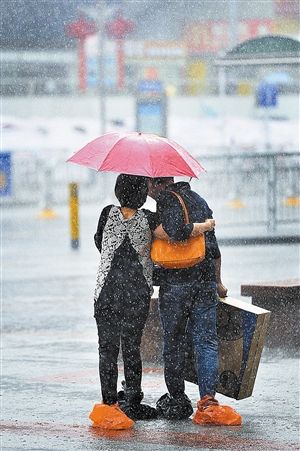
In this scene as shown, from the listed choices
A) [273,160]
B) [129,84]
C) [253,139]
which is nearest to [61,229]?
[273,160]

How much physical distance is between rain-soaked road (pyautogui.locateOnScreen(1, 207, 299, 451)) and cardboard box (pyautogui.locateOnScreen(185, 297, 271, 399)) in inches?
9.1

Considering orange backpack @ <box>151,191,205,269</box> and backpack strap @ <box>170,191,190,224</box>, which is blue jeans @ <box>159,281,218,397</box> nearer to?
orange backpack @ <box>151,191,205,269</box>

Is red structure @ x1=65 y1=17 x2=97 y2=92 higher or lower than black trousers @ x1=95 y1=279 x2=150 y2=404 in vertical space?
higher

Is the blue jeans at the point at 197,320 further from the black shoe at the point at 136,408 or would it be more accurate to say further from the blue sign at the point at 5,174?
the blue sign at the point at 5,174

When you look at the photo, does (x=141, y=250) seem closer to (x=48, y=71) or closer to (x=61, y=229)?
(x=61, y=229)

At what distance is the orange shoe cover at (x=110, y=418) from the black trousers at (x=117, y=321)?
7 centimetres

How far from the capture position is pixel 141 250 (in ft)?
26.5

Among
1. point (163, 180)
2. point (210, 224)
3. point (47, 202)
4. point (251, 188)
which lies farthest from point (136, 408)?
point (47, 202)

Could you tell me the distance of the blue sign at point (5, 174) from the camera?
116ft

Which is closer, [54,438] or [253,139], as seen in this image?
[54,438]

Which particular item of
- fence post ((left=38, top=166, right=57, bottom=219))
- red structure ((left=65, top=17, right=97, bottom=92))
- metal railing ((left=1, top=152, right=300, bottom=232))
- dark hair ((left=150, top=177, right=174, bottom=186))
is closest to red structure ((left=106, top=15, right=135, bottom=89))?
red structure ((left=65, top=17, right=97, bottom=92))

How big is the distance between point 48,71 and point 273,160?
3109cm

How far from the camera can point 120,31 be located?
50125 mm

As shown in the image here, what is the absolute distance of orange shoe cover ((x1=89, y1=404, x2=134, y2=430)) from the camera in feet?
26.5
